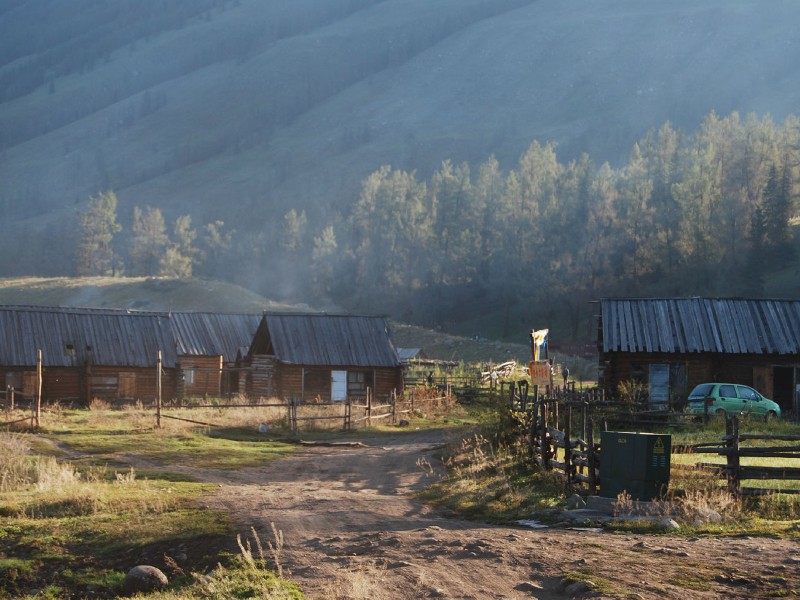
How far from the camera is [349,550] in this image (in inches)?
537

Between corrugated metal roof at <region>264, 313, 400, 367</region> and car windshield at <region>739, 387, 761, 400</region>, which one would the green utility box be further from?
corrugated metal roof at <region>264, 313, 400, 367</region>

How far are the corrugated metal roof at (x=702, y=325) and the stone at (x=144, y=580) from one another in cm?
2762

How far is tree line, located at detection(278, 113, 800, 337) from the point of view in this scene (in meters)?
80.1

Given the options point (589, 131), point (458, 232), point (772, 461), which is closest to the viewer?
point (772, 461)

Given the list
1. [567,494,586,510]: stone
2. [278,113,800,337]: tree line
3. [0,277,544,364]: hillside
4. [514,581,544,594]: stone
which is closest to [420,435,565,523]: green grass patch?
[567,494,586,510]: stone

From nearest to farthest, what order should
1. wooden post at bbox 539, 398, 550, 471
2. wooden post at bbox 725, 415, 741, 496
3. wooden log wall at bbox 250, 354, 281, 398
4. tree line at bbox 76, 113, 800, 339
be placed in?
wooden post at bbox 725, 415, 741, 496
wooden post at bbox 539, 398, 550, 471
wooden log wall at bbox 250, 354, 281, 398
tree line at bbox 76, 113, 800, 339

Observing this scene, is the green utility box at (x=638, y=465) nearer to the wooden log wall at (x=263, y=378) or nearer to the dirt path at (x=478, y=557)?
the dirt path at (x=478, y=557)

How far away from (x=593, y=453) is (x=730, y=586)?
6540mm

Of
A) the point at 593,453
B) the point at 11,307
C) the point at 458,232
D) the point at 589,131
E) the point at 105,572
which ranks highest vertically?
the point at 589,131

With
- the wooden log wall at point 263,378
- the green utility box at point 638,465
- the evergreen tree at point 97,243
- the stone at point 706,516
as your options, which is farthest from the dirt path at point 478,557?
the evergreen tree at point 97,243

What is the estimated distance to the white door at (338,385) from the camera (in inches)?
1821

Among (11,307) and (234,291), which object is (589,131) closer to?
(234,291)

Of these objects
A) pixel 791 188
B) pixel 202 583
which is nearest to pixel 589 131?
pixel 791 188

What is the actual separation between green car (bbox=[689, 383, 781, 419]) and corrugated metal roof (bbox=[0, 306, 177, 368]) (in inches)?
954
